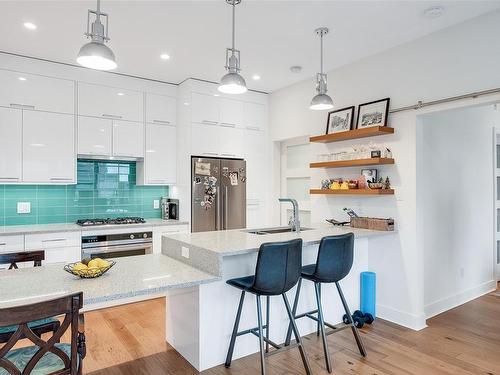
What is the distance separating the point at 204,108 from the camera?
4.82 metres

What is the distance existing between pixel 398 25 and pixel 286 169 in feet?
8.73

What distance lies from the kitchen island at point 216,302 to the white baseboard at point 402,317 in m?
0.95

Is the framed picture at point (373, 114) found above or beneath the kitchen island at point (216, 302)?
above

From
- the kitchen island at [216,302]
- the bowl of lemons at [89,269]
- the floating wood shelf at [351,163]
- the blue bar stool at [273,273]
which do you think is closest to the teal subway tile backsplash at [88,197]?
the kitchen island at [216,302]

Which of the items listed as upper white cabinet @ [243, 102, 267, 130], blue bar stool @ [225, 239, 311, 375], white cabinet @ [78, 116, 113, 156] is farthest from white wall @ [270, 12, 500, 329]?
white cabinet @ [78, 116, 113, 156]

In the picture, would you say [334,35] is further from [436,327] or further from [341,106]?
[436,327]

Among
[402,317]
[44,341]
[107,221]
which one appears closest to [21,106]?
[107,221]

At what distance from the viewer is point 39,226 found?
408 centimetres

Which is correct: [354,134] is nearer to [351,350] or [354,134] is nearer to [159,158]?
[351,350]

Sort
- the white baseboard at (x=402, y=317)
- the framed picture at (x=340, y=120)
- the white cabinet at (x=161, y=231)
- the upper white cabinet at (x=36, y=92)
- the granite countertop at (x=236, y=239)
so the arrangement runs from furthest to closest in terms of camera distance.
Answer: the white cabinet at (x=161, y=231) < the framed picture at (x=340, y=120) < the upper white cabinet at (x=36, y=92) < the white baseboard at (x=402, y=317) < the granite countertop at (x=236, y=239)

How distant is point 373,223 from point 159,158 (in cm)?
288

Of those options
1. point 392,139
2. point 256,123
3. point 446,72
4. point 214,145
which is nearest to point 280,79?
point 256,123

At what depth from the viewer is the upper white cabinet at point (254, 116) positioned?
17.2 feet

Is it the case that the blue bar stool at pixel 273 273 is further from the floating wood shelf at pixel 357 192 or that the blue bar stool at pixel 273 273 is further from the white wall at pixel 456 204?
the white wall at pixel 456 204
